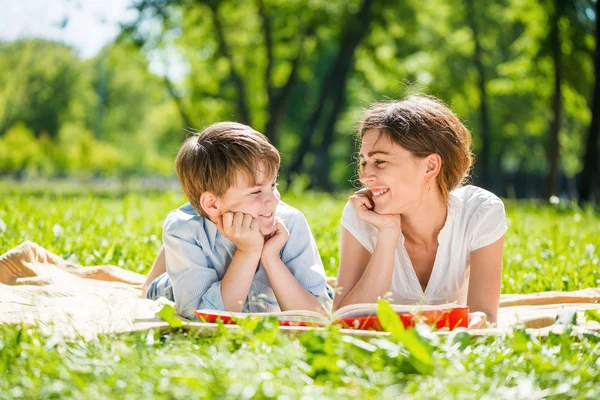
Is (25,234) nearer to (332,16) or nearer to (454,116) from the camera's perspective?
(454,116)

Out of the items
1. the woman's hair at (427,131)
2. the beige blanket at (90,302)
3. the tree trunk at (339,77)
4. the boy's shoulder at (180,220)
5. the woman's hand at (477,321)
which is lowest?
the beige blanket at (90,302)

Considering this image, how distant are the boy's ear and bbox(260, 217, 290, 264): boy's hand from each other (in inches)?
12.1

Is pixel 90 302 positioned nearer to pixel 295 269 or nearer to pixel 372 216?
pixel 295 269

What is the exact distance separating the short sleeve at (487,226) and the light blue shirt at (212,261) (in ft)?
2.77

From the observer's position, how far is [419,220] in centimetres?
395

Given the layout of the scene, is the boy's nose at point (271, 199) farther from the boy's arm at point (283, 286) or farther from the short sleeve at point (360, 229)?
the short sleeve at point (360, 229)

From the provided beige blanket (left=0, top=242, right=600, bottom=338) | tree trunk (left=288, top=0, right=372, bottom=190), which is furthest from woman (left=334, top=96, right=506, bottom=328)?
tree trunk (left=288, top=0, right=372, bottom=190)

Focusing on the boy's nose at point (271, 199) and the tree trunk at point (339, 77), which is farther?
the tree trunk at point (339, 77)

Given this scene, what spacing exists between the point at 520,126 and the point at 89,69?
90.5 ft

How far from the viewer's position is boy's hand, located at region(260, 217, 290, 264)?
3549 millimetres

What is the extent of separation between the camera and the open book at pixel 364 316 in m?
3.04

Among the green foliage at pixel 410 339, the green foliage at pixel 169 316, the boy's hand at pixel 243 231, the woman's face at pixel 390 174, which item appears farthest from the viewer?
the woman's face at pixel 390 174

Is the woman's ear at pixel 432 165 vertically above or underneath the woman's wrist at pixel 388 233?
above

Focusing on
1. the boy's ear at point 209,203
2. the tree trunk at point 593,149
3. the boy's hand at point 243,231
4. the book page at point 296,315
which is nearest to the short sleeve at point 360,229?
the boy's hand at point 243,231
